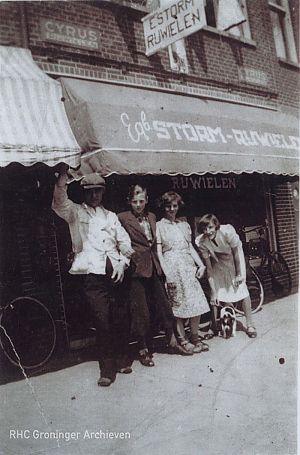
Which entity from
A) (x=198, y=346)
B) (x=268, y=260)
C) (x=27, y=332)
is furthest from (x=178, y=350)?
(x=268, y=260)

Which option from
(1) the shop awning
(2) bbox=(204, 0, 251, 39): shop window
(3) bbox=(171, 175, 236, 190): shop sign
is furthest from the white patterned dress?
(2) bbox=(204, 0, 251, 39): shop window

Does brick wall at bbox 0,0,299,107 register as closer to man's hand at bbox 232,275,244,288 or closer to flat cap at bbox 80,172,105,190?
flat cap at bbox 80,172,105,190

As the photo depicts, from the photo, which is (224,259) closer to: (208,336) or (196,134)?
(208,336)

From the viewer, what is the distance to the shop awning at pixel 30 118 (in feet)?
14.1

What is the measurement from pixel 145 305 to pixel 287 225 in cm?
484

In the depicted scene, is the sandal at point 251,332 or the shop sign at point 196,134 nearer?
the shop sign at point 196,134

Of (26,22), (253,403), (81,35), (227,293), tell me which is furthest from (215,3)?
(253,403)

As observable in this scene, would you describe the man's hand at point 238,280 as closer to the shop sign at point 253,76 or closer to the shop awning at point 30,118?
the shop awning at point 30,118

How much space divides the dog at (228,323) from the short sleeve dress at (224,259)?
0.17 metres

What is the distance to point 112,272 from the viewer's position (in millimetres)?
4465

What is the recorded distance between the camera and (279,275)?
798 centimetres

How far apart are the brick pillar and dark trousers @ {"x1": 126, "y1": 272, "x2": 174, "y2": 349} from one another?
162 inches

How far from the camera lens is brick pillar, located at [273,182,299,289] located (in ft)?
27.6

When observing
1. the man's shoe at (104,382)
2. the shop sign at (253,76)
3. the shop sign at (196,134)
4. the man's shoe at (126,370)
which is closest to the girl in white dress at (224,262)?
the shop sign at (196,134)
